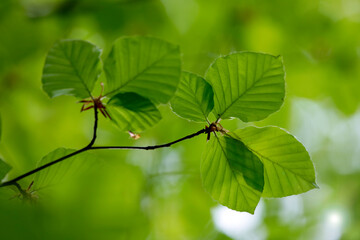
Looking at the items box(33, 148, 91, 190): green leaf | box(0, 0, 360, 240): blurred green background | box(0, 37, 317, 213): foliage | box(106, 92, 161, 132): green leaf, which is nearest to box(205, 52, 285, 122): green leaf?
box(0, 37, 317, 213): foliage

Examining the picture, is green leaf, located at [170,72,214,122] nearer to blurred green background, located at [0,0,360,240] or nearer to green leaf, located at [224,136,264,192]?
green leaf, located at [224,136,264,192]

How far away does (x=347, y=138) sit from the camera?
10.4ft

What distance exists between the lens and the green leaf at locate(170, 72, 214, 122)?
1.57 ft

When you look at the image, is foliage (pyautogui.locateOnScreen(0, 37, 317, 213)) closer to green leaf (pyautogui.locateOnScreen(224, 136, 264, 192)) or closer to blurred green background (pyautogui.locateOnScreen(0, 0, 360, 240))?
green leaf (pyautogui.locateOnScreen(224, 136, 264, 192))

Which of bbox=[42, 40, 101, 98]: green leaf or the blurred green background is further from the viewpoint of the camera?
the blurred green background

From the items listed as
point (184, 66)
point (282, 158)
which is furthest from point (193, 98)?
point (184, 66)

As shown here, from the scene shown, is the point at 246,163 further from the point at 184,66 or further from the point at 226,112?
the point at 184,66

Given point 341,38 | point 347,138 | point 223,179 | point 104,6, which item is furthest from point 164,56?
point 347,138

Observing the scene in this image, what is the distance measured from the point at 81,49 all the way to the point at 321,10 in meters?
1.84

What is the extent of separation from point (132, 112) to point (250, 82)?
178 mm

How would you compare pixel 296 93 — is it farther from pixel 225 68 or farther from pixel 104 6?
pixel 225 68

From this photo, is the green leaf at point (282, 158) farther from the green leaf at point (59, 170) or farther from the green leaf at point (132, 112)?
the green leaf at point (59, 170)

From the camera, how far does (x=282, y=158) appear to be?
48 centimetres

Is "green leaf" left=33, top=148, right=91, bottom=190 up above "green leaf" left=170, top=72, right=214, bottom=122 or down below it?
below
